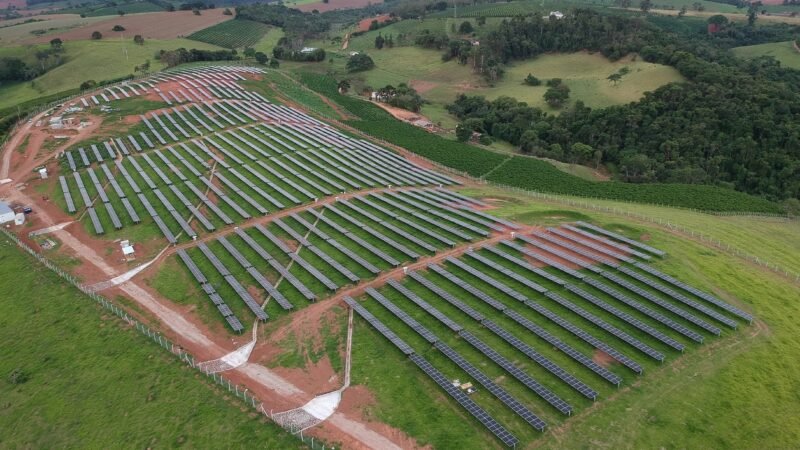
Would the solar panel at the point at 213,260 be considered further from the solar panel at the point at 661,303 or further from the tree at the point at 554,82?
the tree at the point at 554,82

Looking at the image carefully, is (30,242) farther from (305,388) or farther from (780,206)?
(780,206)

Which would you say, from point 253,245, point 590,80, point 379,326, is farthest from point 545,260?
point 590,80

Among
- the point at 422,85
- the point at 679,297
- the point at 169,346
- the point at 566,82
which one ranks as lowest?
the point at 169,346

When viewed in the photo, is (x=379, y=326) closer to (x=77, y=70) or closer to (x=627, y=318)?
(x=627, y=318)

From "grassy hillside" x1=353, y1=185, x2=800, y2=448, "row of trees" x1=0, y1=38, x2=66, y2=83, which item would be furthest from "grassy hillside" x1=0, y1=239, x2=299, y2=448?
"row of trees" x1=0, y1=38, x2=66, y2=83

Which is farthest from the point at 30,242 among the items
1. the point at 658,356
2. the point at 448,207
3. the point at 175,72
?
the point at 175,72

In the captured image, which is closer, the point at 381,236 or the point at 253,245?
the point at 253,245
